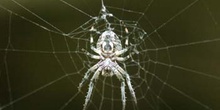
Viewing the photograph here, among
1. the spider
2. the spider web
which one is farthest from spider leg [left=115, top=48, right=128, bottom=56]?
the spider web

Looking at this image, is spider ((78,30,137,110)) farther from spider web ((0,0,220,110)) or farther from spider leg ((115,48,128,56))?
spider web ((0,0,220,110))

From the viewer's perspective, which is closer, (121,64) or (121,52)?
(121,52)

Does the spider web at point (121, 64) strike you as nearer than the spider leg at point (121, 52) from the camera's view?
No

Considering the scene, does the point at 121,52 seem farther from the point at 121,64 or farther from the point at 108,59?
the point at 121,64

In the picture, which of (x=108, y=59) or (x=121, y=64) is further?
(x=121, y=64)

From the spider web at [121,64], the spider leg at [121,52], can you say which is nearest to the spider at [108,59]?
the spider leg at [121,52]

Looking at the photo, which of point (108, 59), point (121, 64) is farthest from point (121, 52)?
point (121, 64)

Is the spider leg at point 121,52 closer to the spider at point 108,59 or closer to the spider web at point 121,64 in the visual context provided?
the spider at point 108,59

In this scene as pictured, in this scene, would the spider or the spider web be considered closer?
the spider
